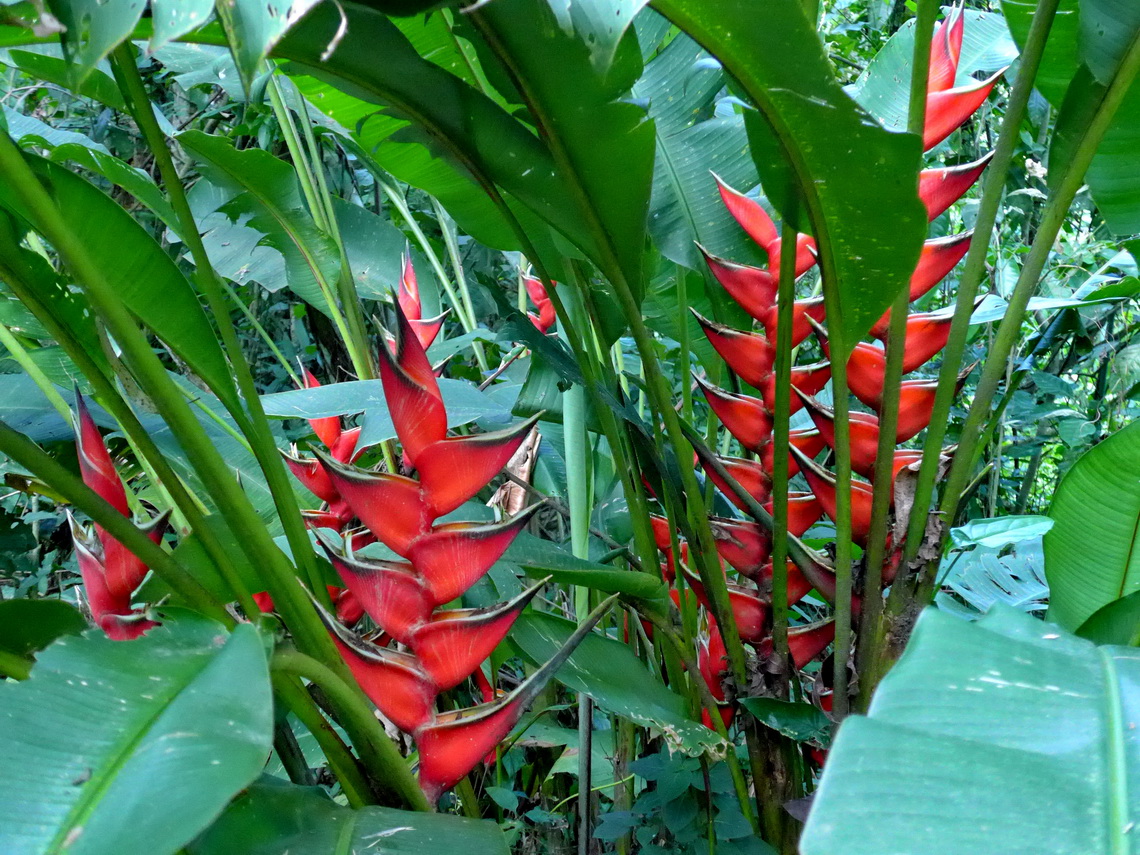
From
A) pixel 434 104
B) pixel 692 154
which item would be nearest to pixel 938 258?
pixel 692 154

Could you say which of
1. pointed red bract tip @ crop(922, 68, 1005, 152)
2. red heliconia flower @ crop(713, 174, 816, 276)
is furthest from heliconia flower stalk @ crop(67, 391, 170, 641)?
pointed red bract tip @ crop(922, 68, 1005, 152)

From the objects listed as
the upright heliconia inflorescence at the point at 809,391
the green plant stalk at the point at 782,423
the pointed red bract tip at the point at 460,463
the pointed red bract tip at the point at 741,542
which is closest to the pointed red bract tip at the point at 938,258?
the upright heliconia inflorescence at the point at 809,391

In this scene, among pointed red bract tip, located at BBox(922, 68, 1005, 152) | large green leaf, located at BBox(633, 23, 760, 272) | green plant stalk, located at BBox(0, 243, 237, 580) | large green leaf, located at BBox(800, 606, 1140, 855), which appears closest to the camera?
large green leaf, located at BBox(800, 606, 1140, 855)

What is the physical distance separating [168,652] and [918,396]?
0.52m

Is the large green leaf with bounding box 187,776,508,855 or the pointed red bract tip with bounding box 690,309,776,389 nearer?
the large green leaf with bounding box 187,776,508,855

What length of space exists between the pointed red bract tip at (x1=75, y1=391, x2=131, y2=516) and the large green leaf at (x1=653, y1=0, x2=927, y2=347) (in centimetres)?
43

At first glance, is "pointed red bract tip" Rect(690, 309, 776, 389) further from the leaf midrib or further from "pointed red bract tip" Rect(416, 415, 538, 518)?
the leaf midrib

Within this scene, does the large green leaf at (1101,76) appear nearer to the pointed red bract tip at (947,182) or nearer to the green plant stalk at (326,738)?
the pointed red bract tip at (947,182)

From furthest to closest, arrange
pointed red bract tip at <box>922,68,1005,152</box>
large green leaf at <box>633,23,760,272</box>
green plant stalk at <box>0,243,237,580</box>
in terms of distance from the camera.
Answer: large green leaf at <box>633,23,760,272</box> < pointed red bract tip at <box>922,68,1005,152</box> < green plant stalk at <box>0,243,237,580</box>

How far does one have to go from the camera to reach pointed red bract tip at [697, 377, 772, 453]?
661 millimetres

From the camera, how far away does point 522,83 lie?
0.48 m

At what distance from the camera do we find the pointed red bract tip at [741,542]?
65 centimetres

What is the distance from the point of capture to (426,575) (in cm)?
49

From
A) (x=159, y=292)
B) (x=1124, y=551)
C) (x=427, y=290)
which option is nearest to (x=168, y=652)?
(x=159, y=292)
